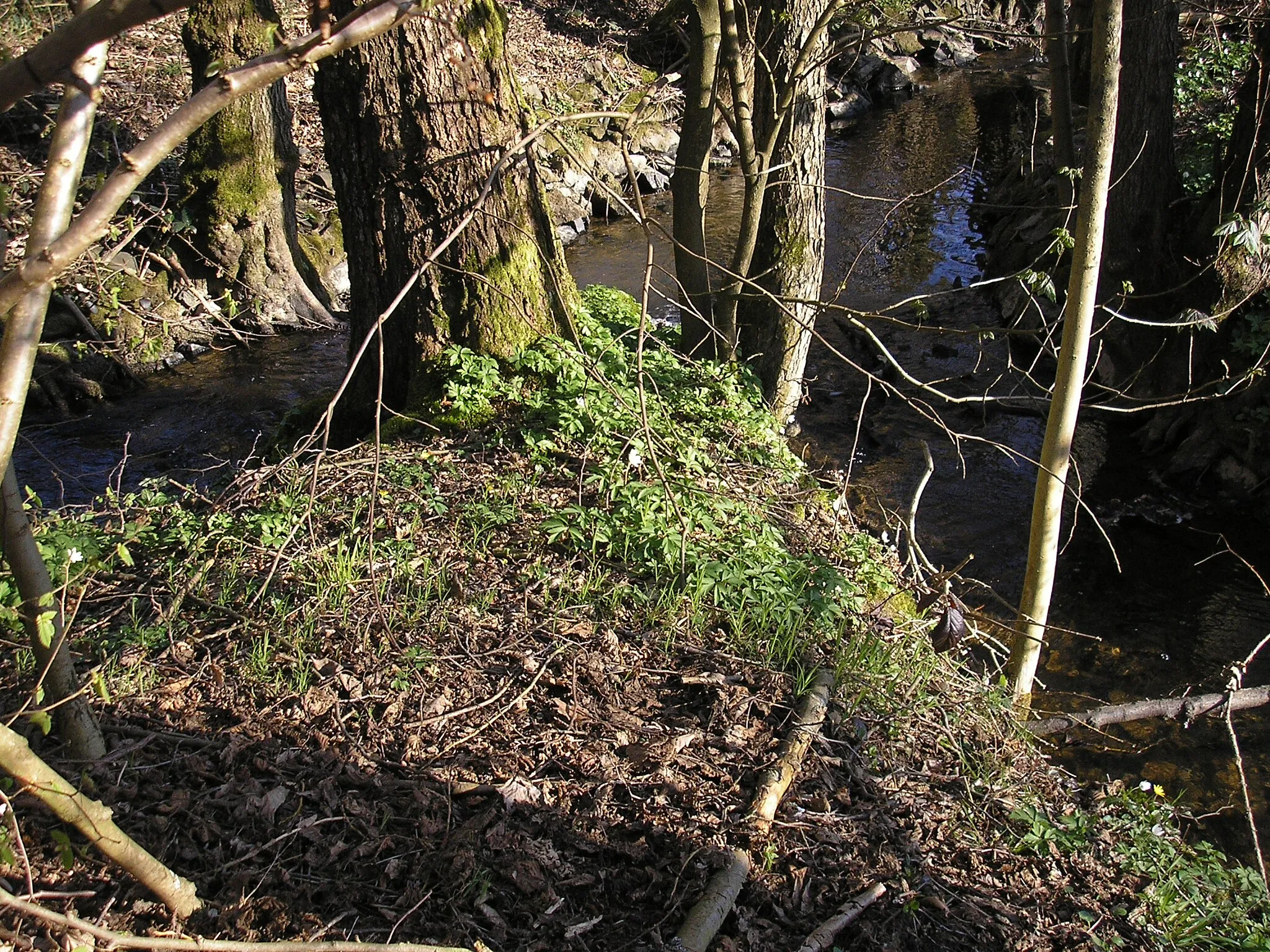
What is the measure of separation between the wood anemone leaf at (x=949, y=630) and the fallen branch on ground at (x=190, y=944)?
313 cm

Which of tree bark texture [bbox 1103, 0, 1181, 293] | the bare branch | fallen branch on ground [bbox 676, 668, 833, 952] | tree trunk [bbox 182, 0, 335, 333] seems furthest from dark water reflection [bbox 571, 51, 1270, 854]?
tree trunk [bbox 182, 0, 335, 333]

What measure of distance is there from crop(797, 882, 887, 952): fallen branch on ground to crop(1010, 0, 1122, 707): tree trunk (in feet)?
6.36

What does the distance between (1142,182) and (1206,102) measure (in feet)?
11.4

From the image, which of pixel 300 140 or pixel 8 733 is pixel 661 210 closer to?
pixel 300 140

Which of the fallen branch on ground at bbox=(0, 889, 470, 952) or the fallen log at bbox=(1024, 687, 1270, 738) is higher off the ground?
the fallen branch on ground at bbox=(0, 889, 470, 952)

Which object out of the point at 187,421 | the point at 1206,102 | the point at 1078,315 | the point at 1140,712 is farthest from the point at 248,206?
the point at 1206,102

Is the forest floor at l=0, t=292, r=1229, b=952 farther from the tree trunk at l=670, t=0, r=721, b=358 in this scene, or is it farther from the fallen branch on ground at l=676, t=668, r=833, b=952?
the tree trunk at l=670, t=0, r=721, b=358

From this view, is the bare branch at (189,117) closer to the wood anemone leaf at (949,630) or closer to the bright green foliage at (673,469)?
the bright green foliage at (673,469)

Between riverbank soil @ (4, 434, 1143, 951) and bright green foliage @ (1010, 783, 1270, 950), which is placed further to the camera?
bright green foliage @ (1010, 783, 1270, 950)

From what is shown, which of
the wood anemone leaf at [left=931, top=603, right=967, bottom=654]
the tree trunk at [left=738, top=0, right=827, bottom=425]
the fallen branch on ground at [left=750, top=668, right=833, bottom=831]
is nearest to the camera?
the fallen branch on ground at [left=750, top=668, right=833, bottom=831]

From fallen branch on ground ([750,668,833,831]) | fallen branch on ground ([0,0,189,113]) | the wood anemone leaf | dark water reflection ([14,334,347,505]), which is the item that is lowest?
dark water reflection ([14,334,347,505])

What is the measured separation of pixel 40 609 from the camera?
7.89ft

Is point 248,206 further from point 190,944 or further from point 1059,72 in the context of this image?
point 190,944

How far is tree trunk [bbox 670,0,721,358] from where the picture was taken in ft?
19.1
